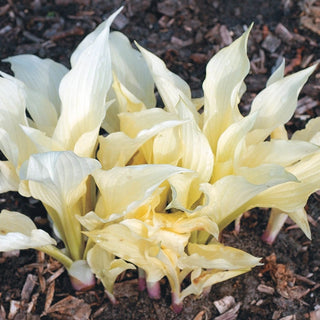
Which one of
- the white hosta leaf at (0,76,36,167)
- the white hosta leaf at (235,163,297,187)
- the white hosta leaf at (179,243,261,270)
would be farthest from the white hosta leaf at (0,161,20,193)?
the white hosta leaf at (235,163,297,187)

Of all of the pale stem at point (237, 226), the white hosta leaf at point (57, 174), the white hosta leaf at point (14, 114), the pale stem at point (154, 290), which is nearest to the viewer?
the white hosta leaf at point (57, 174)

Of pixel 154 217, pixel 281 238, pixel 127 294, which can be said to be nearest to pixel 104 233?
pixel 154 217

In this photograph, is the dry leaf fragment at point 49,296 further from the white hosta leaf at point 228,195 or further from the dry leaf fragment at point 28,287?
the white hosta leaf at point 228,195

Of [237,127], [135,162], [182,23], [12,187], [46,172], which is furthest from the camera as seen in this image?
[182,23]

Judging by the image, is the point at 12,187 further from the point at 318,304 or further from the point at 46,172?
the point at 318,304

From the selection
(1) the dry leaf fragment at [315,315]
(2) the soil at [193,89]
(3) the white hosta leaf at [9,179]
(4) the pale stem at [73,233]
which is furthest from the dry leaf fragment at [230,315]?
(3) the white hosta leaf at [9,179]

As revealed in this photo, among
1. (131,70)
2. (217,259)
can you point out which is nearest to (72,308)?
(217,259)

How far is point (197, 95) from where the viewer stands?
2.26 metres

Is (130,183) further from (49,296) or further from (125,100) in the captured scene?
(49,296)

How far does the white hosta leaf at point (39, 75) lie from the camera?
1687mm

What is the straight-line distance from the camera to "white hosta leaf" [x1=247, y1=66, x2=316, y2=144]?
1.51 m

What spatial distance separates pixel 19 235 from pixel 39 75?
57cm

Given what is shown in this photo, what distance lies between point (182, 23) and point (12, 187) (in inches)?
53.6

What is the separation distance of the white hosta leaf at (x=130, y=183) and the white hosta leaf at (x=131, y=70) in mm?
424
